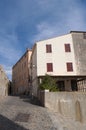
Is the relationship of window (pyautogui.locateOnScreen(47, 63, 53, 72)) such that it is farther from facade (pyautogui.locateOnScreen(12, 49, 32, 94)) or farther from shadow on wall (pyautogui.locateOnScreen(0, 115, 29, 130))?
shadow on wall (pyautogui.locateOnScreen(0, 115, 29, 130))

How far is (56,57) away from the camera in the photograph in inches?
1064

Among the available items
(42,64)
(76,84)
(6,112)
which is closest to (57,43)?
(42,64)

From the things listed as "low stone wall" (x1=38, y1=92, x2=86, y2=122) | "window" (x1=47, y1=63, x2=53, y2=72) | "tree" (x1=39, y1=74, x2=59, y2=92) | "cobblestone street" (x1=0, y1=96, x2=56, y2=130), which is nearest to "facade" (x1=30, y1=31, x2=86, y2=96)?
"window" (x1=47, y1=63, x2=53, y2=72)

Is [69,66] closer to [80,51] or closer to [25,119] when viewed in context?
[80,51]

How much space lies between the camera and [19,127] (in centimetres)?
1235

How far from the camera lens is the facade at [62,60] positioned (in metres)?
26.2

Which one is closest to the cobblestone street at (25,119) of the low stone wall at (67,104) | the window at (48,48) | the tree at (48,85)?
the low stone wall at (67,104)

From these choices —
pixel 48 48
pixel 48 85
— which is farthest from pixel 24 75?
pixel 48 85

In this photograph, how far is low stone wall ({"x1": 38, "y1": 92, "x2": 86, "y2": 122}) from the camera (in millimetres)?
17422

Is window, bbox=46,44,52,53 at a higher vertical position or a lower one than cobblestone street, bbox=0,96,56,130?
higher

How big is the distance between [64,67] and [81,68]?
2.70 meters

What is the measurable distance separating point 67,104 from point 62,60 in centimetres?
1029

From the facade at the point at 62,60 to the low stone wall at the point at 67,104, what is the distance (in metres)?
7.03

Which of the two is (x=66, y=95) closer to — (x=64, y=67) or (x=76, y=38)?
(x=64, y=67)
